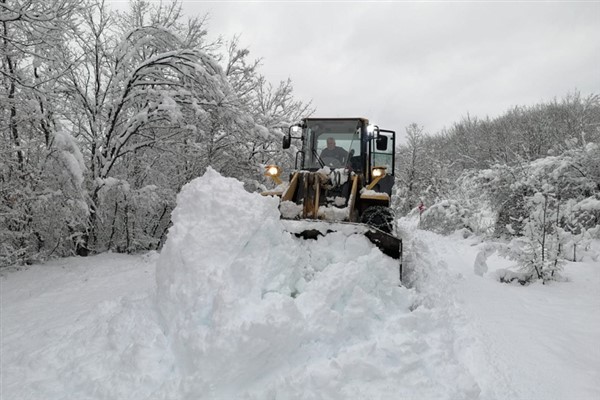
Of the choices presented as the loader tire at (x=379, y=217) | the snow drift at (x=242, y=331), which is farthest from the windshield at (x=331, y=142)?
the snow drift at (x=242, y=331)

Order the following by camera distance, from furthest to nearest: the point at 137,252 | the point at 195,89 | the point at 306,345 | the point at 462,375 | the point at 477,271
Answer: the point at 137,252 → the point at 195,89 → the point at 477,271 → the point at 306,345 → the point at 462,375

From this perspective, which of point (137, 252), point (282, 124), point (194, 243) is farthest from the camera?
point (282, 124)

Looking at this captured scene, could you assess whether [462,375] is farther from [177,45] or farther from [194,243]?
[177,45]

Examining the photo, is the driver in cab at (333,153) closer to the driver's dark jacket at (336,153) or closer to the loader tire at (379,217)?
the driver's dark jacket at (336,153)

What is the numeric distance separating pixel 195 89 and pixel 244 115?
118 cm

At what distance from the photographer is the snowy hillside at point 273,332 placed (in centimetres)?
294

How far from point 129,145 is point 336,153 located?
484 centimetres

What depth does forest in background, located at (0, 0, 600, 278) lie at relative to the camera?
19.7 feet

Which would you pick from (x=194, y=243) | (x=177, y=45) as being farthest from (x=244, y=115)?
(x=194, y=243)

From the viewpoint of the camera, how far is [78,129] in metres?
8.77

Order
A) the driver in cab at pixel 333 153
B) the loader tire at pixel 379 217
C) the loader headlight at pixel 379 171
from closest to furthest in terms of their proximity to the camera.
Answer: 1. the loader tire at pixel 379 217
2. the loader headlight at pixel 379 171
3. the driver in cab at pixel 333 153

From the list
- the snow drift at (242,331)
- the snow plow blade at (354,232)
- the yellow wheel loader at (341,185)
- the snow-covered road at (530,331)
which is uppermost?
the yellow wheel loader at (341,185)

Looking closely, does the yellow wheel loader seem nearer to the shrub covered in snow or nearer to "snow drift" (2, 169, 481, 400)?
"snow drift" (2, 169, 481, 400)

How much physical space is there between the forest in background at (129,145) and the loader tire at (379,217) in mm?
2522
